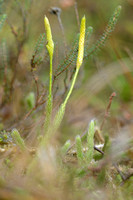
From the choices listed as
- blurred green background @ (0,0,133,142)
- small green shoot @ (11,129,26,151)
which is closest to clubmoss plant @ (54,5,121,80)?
blurred green background @ (0,0,133,142)

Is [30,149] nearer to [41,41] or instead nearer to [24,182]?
[24,182]

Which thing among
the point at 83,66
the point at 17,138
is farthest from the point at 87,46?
the point at 83,66

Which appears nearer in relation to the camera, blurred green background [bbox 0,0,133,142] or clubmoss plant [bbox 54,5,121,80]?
clubmoss plant [bbox 54,5,121,80]

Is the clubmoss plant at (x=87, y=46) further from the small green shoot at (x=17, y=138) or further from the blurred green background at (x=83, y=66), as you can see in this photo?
the small green shoot at (x=17, y=138)

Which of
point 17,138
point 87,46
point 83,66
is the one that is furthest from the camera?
point 83,66

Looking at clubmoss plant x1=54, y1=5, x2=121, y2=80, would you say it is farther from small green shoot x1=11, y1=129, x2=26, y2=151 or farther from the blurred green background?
small green shoot x1=11, y1=129, x2=26, y2=151

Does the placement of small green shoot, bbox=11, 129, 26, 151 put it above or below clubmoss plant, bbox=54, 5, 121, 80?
below

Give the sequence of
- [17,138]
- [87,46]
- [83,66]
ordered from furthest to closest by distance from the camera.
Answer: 1. [83,66]
2. [87,46]
3. [17,138]

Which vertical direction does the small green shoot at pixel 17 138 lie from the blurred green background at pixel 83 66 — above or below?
below

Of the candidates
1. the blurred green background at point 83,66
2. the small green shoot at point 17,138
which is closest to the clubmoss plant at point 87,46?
the blurred green background at point 83,66

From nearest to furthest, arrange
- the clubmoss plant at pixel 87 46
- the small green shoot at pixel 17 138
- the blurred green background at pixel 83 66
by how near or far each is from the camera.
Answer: the small green shoot at pixel 17 138 < the clubmoss plant at pixel 87 46 < the blurred green background at pixel 83 66

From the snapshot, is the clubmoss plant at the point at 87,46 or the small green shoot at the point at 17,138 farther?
the clubmoss plant at the point at 87,46

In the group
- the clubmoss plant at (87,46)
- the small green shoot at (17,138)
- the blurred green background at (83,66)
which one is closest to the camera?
the small green shoot at (17,138)

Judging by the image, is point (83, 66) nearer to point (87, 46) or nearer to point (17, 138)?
point (87, 46)
